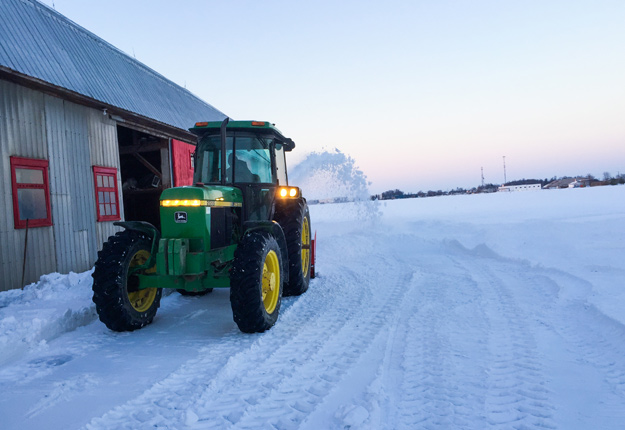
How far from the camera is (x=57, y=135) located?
7711 millimetres

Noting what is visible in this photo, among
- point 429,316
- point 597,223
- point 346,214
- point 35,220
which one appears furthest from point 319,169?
point 429,316

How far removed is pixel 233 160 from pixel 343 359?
3.18 m

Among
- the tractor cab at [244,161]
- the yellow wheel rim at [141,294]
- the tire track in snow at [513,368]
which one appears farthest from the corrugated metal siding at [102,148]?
the tire track in snow at [513,368]

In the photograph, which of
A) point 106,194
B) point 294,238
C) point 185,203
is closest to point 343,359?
point 185,203

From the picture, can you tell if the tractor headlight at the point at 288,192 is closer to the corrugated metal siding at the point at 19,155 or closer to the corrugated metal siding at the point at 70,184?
the corrugated metal siding at the point at 19,155

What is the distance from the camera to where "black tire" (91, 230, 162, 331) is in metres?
4.23

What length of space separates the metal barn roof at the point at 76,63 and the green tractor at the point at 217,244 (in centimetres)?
387

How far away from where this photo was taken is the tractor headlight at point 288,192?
598cm

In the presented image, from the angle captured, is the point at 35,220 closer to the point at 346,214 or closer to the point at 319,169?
the point at 319,169

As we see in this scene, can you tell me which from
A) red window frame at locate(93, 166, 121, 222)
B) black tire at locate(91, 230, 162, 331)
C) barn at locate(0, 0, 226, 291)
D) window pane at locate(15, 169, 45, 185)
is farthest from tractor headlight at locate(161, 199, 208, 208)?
red window frame at locate(93, 166, 121, 222)

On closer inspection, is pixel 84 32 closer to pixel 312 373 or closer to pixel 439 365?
pixel 312 373

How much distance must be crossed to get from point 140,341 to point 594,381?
13.6 ft

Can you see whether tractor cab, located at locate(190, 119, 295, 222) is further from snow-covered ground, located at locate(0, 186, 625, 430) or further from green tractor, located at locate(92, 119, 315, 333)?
snow-covered ground, located at locate(0, 186, 625, 430)

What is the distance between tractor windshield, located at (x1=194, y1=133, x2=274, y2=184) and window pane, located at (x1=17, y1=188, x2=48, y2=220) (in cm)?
362
